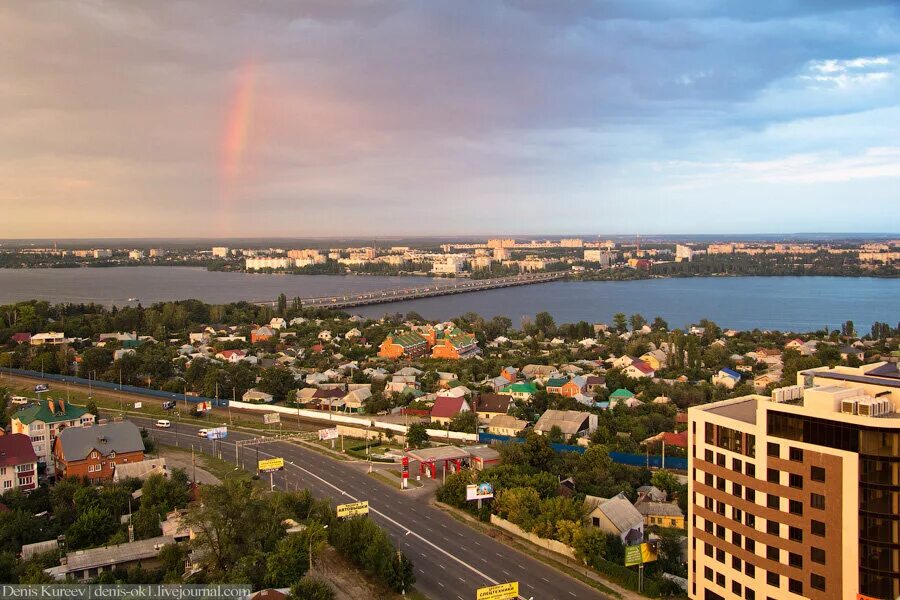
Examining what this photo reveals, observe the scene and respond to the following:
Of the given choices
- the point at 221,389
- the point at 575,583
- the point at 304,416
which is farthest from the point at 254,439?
the point at 575,583

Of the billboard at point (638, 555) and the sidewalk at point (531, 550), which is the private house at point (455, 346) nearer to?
the sidewalk at point (531, 550)

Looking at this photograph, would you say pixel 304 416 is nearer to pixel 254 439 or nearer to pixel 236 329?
pixel 254 439

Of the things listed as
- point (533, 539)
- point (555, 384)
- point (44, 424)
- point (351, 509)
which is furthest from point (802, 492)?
point (44, 424)

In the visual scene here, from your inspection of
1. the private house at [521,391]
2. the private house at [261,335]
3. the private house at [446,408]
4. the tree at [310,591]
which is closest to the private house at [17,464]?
the tree at [310,591]

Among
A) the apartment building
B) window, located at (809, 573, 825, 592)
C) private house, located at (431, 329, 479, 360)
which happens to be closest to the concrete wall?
the apartment building

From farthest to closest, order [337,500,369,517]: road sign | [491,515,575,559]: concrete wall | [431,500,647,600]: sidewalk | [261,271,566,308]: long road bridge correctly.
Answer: [261,271,566,308]: long road bridge
[337,500,369,517]: road sign
[491,515,575,559]: concrete wall
[431,500,647,600]: sidewalk

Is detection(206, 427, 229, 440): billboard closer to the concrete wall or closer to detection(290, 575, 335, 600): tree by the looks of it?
the concrete wall
